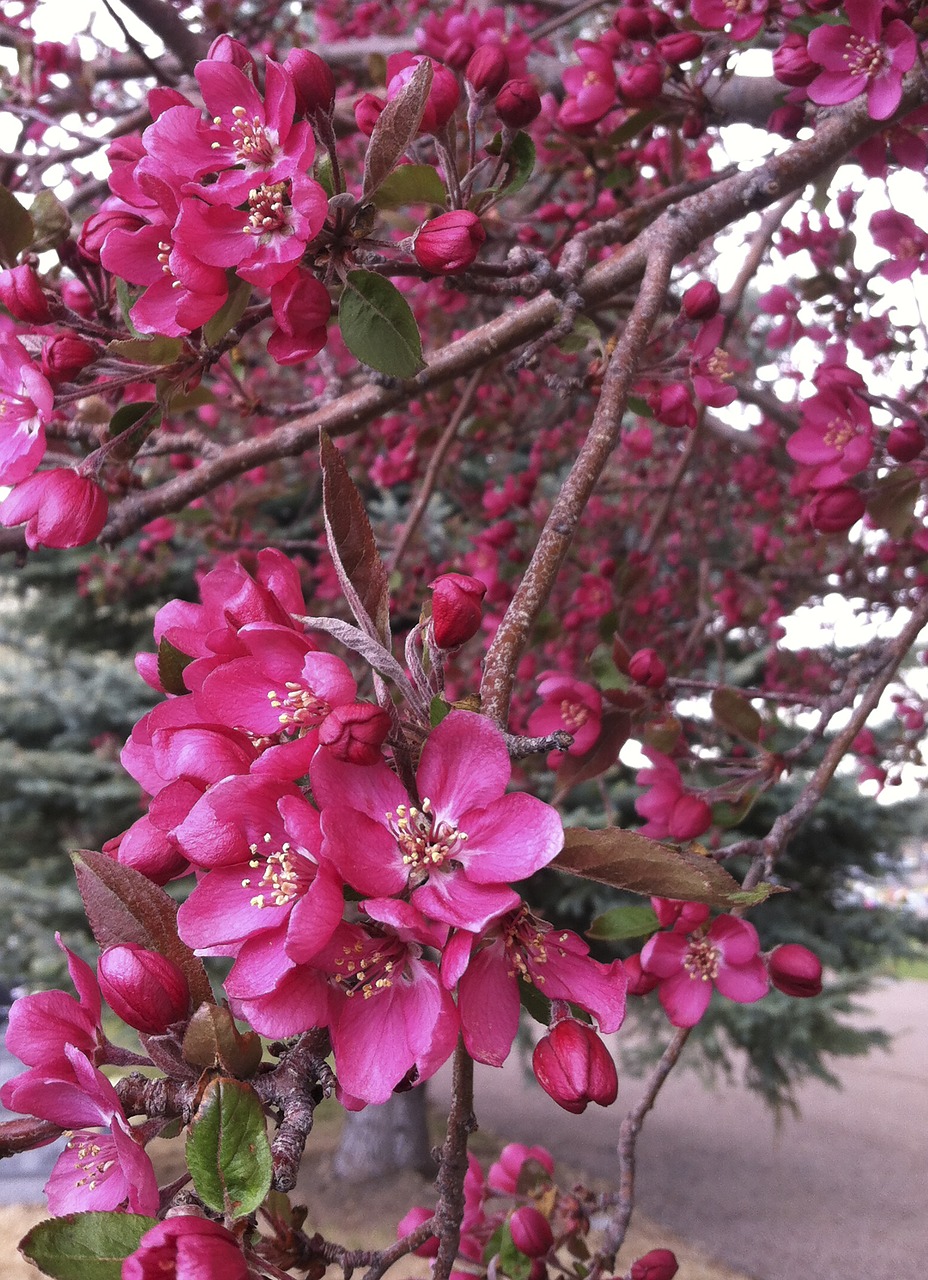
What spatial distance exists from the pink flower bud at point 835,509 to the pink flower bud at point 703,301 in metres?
0.39

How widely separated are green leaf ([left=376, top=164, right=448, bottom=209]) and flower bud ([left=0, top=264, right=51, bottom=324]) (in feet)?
1.18

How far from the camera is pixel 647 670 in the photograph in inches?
54.5

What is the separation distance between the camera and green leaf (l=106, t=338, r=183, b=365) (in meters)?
0.87

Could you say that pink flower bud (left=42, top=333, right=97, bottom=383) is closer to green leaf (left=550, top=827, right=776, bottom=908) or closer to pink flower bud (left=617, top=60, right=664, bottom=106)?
green leaf (left=550, top=827, right=776, bottom=908)

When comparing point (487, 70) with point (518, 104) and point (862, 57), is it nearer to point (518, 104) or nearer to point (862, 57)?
point (518, 104)

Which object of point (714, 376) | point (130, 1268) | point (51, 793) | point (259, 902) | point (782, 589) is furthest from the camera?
point (51, 793)

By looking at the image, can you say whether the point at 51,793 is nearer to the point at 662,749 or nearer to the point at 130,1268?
the point at 662,749

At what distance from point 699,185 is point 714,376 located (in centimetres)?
39

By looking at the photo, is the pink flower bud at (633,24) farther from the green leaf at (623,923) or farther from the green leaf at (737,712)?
the green leaf at (623,923)

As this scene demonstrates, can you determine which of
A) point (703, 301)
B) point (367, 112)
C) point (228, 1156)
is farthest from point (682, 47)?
point (228, 1156)

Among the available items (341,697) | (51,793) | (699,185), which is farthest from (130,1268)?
(51,793)

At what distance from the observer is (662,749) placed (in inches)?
61.1

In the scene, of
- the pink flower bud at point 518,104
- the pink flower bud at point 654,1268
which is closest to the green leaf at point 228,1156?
the pink flower bud at point 654,1268

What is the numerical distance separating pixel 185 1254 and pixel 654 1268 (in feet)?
3.20
